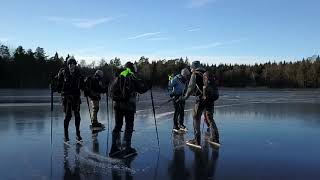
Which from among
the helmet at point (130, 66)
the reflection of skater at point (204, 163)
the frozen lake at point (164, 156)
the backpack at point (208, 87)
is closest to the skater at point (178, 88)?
the frozen lake at point (164, 156)

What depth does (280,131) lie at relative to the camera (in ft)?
45.0

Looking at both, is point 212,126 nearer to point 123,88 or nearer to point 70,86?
point 123,88

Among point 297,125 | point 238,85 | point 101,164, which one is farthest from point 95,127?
point 238,85

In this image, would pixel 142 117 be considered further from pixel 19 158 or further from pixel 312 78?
pixel 312 78

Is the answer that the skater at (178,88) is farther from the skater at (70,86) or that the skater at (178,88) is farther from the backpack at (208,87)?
the skater at (70,86)

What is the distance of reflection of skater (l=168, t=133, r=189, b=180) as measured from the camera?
7.66 meters

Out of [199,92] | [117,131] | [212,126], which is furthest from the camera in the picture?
[212,126]

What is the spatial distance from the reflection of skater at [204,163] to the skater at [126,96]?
1357 mm

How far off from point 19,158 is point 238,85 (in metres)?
116

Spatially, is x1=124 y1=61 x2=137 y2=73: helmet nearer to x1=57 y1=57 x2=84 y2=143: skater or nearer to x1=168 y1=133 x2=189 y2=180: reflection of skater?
x1=57 y1=57 x2=84 y2=143: skater

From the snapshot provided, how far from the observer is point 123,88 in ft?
31.5

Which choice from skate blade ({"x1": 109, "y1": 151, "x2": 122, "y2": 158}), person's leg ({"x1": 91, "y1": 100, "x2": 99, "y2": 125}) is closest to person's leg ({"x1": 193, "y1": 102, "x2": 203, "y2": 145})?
skate blade ({"x1": 109, "y1": 151, "x2": 122, "y2": 158})

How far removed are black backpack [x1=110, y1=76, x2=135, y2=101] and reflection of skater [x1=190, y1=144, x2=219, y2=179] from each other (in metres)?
1.83

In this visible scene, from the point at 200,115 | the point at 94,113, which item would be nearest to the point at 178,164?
the point at 200,115
